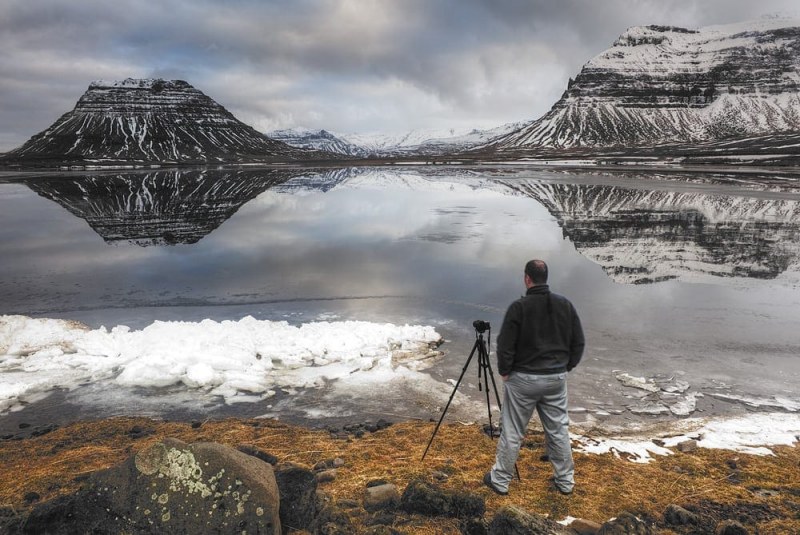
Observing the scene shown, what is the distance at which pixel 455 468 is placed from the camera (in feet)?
20.6

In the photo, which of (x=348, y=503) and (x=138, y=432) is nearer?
(x=348, y=503)

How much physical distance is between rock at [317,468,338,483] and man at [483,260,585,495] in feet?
6.34

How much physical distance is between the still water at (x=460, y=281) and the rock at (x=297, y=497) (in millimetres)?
3288

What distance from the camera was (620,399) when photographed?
864 cm

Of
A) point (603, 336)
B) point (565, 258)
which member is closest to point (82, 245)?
point (565, 258)

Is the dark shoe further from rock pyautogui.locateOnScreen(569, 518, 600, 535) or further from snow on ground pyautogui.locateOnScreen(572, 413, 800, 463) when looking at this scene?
snow on ground pyautogui.locateOnScreen(572, 413, 800, 463)

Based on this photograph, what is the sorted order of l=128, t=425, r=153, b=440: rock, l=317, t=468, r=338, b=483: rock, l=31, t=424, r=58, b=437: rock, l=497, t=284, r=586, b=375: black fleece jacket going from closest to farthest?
l=497, t=284, r=586, b=375: black fleece jacket → l=317, t=468, r=338, b=483: rock → l=128, t=425, r=153, b=440: rock → l=31, t=424, r=58, b=437: rock

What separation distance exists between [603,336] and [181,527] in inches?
395

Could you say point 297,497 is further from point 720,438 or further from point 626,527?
point 720,438

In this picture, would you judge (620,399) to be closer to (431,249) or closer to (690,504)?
(690,504)

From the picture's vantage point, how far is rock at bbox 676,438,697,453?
22.6 ft

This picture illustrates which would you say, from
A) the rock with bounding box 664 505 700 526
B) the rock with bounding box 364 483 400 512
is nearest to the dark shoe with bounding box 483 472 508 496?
the rock with bounding box 364 483 400 512

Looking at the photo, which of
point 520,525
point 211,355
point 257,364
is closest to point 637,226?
point 257,364

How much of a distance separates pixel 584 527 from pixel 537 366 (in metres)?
1.64
